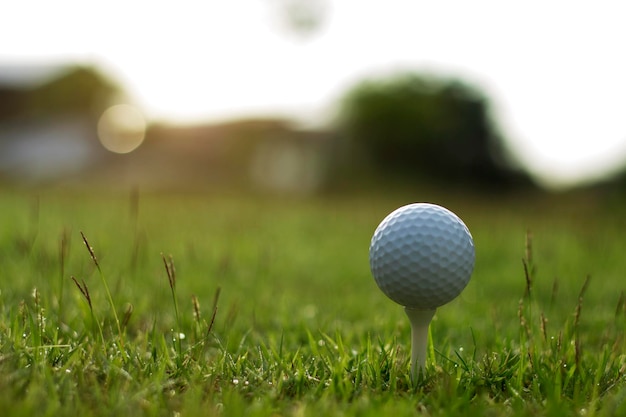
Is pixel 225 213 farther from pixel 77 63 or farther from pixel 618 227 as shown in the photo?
pixel 77 63

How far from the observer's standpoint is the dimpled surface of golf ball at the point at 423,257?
1.85 m

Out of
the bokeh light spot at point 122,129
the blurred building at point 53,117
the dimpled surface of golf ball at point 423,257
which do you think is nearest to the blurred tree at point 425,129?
the bokeh light spot at point 122,129

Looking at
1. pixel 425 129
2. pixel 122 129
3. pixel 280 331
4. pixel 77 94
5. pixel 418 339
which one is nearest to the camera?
pixel 418 339

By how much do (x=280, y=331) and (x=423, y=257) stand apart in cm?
121

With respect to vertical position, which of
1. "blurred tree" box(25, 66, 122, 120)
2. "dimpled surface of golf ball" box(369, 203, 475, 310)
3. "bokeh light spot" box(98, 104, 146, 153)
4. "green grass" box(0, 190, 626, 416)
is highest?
"blurred tree" box(25, 66, 122, 120)

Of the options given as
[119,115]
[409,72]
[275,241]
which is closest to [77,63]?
[119,115]

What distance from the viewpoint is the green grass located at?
1.68m

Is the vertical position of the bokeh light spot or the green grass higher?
the bokeh light spot

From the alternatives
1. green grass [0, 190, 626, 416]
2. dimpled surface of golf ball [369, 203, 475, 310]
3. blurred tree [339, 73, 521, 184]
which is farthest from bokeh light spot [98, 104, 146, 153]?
dimpled surface of golf ball [369, 203, 475, 310]

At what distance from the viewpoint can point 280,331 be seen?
2.86 metres

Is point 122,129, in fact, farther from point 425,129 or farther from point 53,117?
point 425,129

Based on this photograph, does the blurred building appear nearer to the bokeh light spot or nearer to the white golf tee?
the bokeh light spot

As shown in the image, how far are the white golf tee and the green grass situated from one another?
0.05 m

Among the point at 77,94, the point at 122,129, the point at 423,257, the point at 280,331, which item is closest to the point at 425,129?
the point at 122,129
